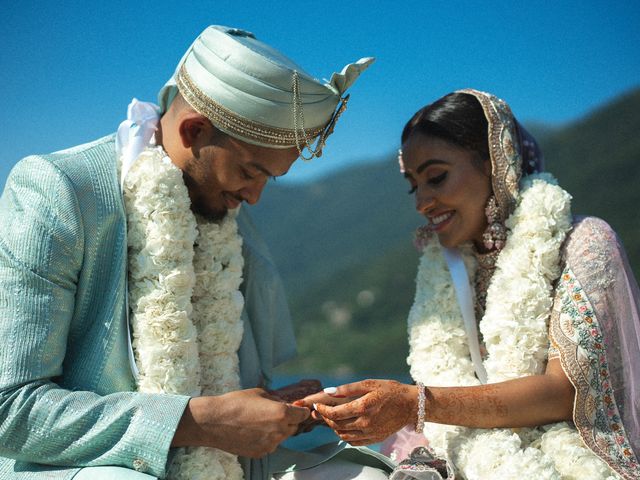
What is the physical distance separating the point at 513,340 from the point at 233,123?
1.40 m

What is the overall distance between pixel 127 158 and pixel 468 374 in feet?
5.48

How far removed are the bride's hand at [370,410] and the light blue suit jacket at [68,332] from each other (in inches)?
23.5

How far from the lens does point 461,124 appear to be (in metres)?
3.03

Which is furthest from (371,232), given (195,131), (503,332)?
(195,131)

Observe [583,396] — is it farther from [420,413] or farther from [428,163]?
[428,163]

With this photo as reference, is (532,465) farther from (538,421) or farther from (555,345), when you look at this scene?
(555,345)

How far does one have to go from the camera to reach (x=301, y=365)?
50.1 feet

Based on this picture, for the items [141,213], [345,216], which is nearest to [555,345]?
[141,213]

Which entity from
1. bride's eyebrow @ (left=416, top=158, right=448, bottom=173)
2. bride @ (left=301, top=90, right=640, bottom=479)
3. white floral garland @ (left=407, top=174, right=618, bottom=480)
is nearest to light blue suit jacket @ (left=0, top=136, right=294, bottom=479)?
bride @ (left=301, top=90, right=640, bottom=479)

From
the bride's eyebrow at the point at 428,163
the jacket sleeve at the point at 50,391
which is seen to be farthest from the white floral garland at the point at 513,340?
the jacket sleeve at the point at 50,391

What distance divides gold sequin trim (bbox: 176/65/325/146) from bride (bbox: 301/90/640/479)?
69cm

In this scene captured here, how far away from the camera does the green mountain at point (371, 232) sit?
50.3 feet

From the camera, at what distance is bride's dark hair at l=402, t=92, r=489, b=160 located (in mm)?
3023

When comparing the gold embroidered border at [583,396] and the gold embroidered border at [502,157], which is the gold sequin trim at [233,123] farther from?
the gold embroidered border at [583,396]
